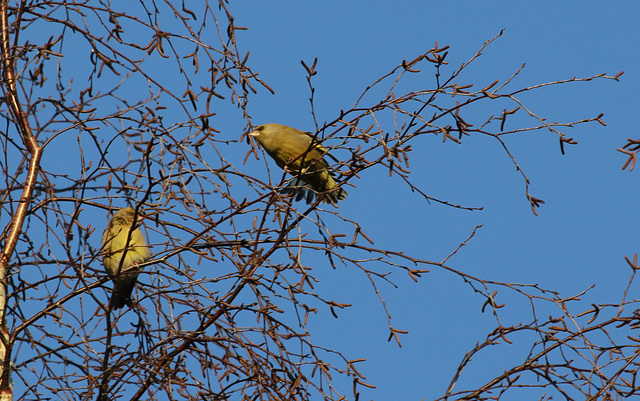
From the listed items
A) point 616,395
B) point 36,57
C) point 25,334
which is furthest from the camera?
point 25,334

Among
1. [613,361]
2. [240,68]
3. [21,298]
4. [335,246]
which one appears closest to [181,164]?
[240,68]

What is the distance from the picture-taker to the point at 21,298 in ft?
14.6

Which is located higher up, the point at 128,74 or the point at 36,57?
the point at 128,74

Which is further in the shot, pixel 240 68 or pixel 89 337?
pixel 89 337

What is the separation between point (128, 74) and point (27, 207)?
95 centimetres

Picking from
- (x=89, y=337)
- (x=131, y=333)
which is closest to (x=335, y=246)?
(x=131, y=333)

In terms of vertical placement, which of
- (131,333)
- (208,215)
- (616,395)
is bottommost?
(616,395)

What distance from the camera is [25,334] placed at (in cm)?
450

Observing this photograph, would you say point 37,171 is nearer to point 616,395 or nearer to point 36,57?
point 36,57

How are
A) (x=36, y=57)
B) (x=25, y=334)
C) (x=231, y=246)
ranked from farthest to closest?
1. (x=25, y=334)
2. (x=36, y=57)
3. (x=231, y=246)

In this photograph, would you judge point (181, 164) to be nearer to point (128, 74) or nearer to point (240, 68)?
point (240, 68)

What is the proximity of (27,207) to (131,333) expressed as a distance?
0.91 m

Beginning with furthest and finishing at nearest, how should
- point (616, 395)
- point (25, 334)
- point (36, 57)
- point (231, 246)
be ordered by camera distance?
1. point (25, 334)
2. point (36, 57)
3. point (231, 246)
4. point (616, 395)

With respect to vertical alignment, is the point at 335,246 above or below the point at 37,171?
below
